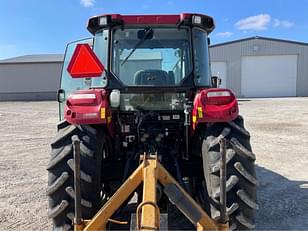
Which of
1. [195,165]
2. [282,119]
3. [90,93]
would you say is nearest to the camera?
[90,93]

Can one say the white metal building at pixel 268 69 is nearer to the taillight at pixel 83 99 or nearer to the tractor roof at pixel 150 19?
the tractor roof at pixel 150 19

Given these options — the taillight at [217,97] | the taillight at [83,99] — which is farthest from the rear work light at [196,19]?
the taillight at [83,99]

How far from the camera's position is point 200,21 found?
3.57 metres

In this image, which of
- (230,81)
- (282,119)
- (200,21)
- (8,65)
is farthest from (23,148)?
(8,65)

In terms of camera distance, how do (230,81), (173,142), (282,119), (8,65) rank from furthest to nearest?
(8,65)
(230,81)
(282,119)
(173,142)

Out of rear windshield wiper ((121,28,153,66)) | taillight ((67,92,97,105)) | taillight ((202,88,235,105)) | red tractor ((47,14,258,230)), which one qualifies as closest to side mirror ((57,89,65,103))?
red tractor ((47,14,258,230))

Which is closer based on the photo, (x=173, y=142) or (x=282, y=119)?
(x=173, y=142)

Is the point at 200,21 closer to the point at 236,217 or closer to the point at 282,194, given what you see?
the point at 236,217

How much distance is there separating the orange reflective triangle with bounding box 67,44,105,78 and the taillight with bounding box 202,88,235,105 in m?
0.97

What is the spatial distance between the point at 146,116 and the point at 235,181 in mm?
1105

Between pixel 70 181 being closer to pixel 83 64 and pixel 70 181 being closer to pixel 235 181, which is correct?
pixel 83 64

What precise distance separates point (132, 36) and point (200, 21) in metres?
0.70

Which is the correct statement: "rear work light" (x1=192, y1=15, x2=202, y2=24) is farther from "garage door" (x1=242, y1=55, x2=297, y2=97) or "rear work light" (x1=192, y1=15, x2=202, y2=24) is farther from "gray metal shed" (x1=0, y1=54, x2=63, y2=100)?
"gray metal shed" (x1=0, y1=54, x2=63, y2=100)

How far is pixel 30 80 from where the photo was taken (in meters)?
34.1
